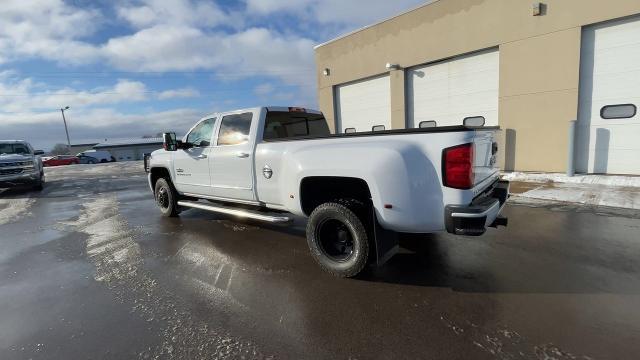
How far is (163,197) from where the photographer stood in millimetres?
7367

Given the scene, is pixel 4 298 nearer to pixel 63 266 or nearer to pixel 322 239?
pixel 63 266

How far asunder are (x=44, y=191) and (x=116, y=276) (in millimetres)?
12062

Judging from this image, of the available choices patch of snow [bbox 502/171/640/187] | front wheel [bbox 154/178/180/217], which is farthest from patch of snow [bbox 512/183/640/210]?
front wheel [bbox 154/178/180/217]

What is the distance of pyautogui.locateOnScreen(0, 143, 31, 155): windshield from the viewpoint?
41.8 ft

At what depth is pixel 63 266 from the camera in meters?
4.77

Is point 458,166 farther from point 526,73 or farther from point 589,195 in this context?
point 526,73

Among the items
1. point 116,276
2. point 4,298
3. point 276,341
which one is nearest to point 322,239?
point 276,341

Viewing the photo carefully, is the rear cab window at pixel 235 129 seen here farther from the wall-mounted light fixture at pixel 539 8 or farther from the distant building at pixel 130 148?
the distant building at pixel 130 148

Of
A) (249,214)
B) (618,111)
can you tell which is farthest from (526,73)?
(249,214)

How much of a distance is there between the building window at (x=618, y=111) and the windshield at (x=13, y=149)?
18.7m

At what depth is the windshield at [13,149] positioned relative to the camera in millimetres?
12745

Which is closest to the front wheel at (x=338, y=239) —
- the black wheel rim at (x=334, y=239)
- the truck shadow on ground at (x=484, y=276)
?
the black wheel rim at (x=334, y=239)

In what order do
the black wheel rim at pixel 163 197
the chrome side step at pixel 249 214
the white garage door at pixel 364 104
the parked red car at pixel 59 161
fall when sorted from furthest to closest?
the parked red car at pixel 59 161
the white garage door at pixel 364 104
the black wheel rim at pixel 163 197
the chrome side step at pixel 249 214

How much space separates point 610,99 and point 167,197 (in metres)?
11.0
